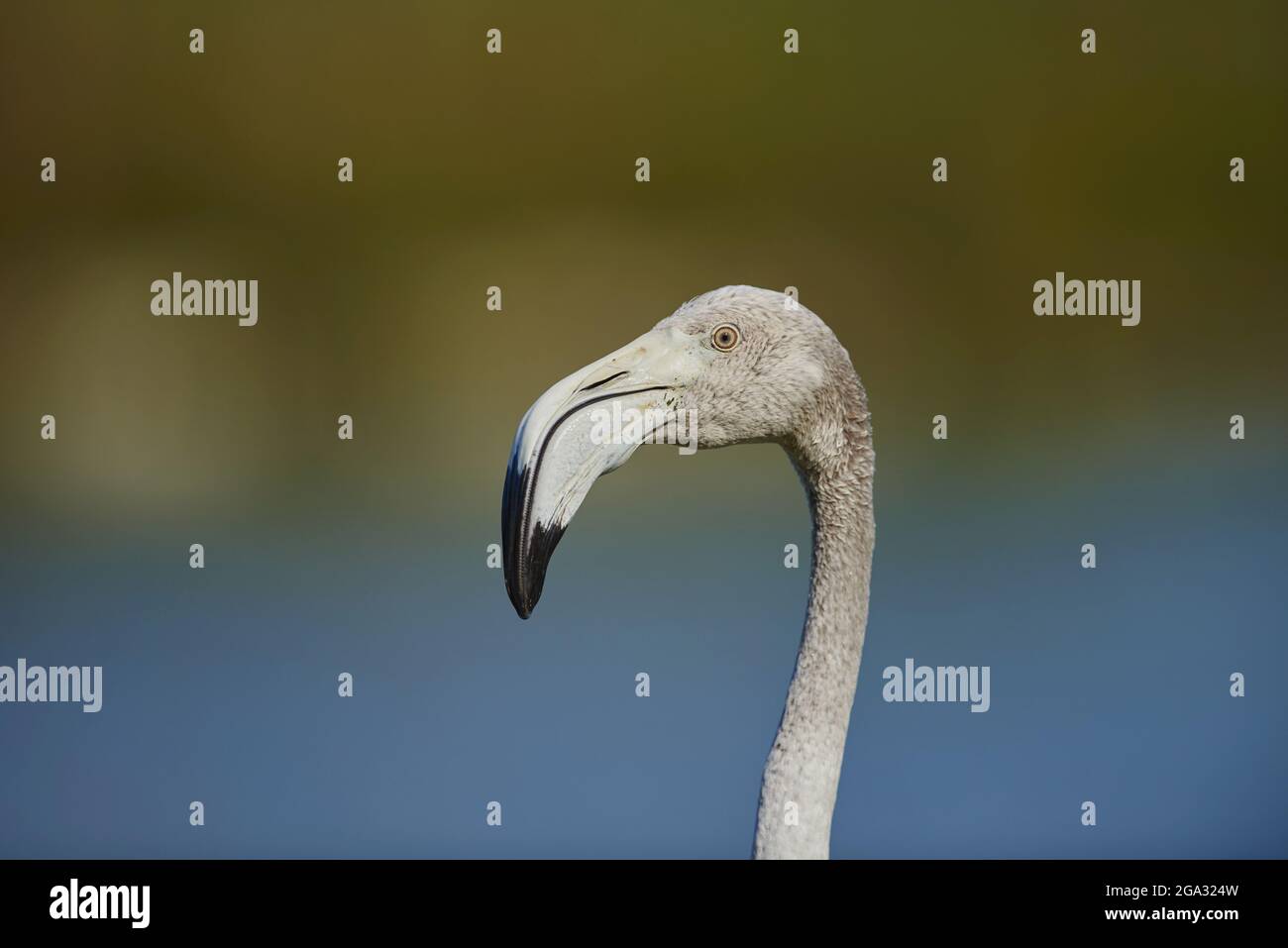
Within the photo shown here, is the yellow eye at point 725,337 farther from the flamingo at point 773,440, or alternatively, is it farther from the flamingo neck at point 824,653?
the flamingo neck at point 824,653

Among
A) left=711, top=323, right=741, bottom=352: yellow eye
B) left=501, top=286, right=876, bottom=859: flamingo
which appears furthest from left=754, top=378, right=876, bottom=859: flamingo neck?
left=711, top=323, right=741, bottom=352: yellow eye

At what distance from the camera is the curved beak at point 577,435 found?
1.55 metres

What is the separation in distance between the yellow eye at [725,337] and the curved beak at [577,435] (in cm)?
3

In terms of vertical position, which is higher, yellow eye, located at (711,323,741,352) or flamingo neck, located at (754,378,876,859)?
yellow eye, located at (711,323,741,352)

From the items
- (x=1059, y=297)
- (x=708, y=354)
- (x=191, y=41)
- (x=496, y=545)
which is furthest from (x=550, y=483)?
(x=191, y=41)

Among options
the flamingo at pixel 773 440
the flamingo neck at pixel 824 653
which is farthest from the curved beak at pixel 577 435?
the flamingo neck at pixel 824 653

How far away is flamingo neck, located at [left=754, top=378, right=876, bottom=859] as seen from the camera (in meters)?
1.65

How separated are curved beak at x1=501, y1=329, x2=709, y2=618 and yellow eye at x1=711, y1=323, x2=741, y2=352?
0.03 m

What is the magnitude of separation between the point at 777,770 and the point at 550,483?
558 mm

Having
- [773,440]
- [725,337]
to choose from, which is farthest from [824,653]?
[725,337]

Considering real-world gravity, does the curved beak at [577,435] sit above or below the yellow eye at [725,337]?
below

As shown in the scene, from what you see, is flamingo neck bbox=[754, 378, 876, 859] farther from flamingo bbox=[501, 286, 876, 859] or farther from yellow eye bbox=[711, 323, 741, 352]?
yellow eye bbox=[711, 323, 741, 352]

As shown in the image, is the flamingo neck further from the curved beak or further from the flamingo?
the curved beak

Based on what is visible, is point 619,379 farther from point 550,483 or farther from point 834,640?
point 834,640
